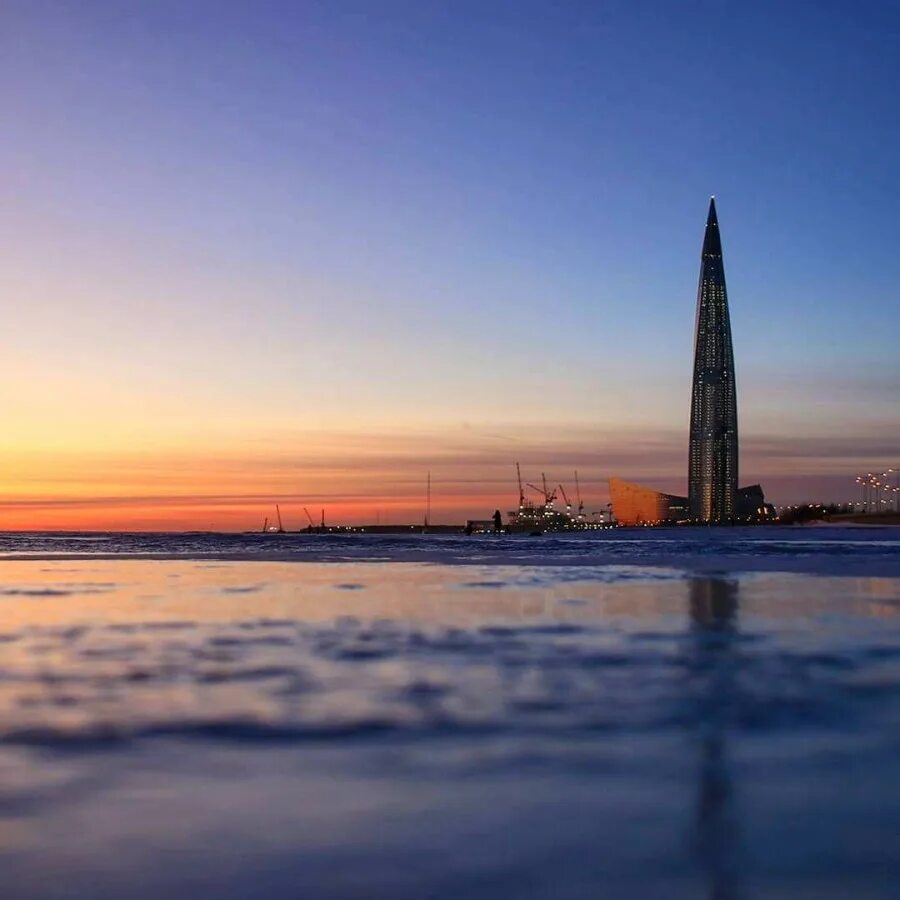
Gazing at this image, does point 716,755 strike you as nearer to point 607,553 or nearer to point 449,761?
point 449,761

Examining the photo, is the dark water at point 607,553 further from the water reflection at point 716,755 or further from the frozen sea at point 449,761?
the frozen sea at point 449,761

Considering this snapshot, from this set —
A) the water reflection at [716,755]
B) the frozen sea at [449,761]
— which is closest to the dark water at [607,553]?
the water reflection at [716,755]

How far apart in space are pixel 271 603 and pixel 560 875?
21051 millimetres

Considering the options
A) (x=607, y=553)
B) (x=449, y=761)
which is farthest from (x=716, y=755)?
(x=607, y=553)

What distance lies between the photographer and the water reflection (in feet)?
20.8

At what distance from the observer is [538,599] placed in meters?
28.3

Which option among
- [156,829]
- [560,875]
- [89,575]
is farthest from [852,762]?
[89,575]

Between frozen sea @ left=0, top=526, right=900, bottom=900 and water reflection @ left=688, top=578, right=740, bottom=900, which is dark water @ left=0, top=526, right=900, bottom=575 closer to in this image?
water reflection @ left=688, top=578, right=740, bottom=900

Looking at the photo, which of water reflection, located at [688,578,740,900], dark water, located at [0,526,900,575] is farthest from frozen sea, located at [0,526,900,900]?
dark water, located at [0,526,900,575]

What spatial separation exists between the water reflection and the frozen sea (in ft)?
0.12

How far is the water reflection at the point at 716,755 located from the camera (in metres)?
6.34

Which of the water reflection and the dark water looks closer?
the water reflection

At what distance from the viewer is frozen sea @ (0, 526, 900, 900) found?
625 centimetres

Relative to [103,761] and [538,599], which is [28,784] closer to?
[103,761]
